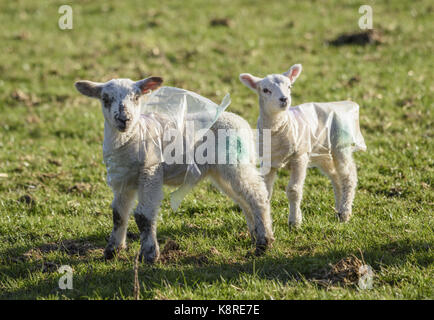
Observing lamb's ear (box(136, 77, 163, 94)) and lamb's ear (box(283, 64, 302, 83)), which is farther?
lamb's ear (box(283, 64, 302, 83))

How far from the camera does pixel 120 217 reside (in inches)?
237

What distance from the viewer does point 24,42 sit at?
1551 cm

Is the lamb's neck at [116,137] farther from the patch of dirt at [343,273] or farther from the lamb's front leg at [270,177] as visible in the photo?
the patch of dirt at [343,273]

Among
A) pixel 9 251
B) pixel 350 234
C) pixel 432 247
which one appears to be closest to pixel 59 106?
pixel 9 251

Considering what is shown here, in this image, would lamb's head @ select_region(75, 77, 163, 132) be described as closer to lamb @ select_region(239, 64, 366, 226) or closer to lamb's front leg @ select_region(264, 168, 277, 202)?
lamb @ select_region(239, 64, 366, 226)

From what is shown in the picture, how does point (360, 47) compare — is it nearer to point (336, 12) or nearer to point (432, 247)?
point (336, 12)

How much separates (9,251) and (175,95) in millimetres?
2729

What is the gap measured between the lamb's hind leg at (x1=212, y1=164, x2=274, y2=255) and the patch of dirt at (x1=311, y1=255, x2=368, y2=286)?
81 centimetres

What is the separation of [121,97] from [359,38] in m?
10.5

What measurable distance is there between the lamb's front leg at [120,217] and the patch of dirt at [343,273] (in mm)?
2178

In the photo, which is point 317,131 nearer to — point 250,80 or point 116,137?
point 250,80

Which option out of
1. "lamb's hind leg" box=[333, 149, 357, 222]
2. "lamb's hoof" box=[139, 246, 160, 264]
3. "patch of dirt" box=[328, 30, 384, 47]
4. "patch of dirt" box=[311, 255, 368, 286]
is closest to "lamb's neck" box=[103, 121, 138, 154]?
"lamb's hoof" box=[139, 246, 160, 264]

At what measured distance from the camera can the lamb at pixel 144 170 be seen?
220 inches

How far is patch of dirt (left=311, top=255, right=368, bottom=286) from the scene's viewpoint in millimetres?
5148
